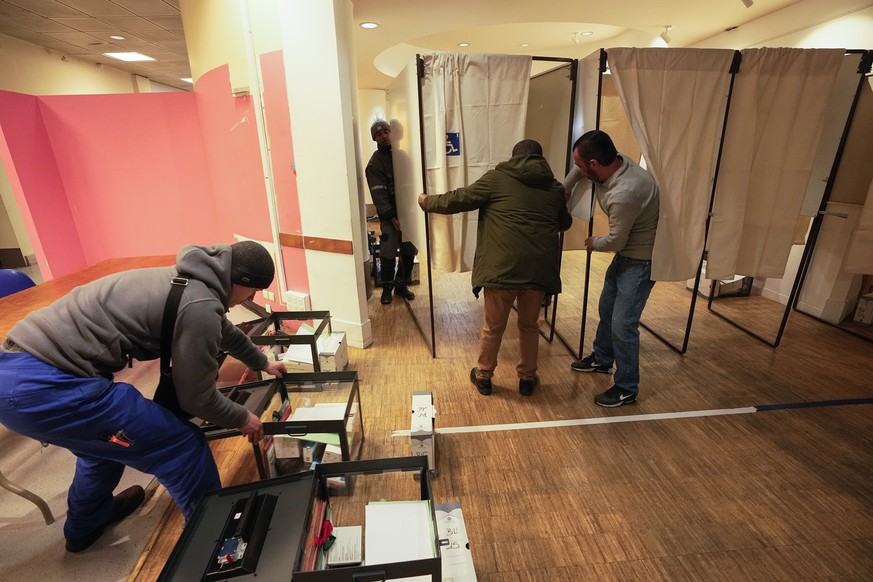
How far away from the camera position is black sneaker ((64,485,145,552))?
5.36 ft

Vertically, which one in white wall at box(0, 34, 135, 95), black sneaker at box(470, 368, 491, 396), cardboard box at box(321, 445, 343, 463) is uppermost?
white wall at box(0, 34, 135, 95)

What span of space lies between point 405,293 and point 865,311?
12.6ft

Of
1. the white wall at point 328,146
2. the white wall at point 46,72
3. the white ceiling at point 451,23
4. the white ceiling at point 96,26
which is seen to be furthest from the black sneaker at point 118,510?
the white wall at point 46,72

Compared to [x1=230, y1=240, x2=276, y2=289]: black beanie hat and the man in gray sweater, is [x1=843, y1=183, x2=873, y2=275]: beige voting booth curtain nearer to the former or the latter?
the man in gray sweater

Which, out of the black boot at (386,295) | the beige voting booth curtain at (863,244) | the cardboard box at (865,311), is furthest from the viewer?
the black boot at (386,295)

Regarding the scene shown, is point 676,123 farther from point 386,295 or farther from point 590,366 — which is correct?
point 386,295

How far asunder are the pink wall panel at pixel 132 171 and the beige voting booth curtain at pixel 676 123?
3819 mm

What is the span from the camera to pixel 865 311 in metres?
3.27

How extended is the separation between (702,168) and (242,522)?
287 centimetres

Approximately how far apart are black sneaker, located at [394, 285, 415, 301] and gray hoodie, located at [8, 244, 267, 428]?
2.83m

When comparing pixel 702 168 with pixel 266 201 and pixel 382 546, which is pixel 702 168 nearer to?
pixel 382 546

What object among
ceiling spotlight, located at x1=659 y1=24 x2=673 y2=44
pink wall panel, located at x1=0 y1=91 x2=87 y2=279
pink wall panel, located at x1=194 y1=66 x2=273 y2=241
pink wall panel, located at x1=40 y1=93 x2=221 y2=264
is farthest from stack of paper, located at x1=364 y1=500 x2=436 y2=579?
ceiling spotlight, located at x1=659 y1=24 x2=673 y2=44

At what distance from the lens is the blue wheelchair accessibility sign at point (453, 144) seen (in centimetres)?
256

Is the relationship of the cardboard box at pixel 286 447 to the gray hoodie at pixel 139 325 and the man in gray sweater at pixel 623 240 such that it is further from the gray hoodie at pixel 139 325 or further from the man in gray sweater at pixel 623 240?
the man in gray sweater at pixel 623 240
